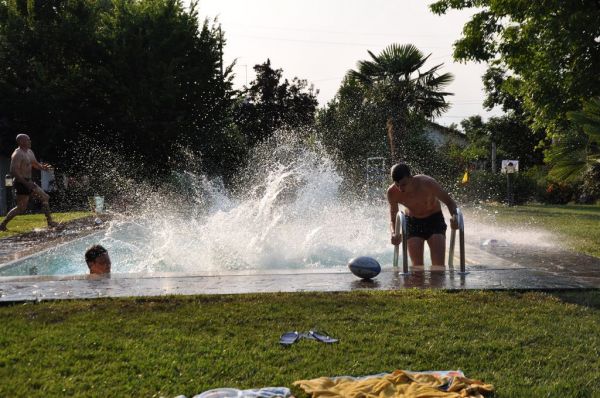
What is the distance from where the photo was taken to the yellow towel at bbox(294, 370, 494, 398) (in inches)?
129

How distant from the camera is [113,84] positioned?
24.4 meters

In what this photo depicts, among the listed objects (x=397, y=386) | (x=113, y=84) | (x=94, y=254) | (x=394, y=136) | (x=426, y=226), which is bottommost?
(x=397, y=386)

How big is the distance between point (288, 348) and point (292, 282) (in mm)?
2305

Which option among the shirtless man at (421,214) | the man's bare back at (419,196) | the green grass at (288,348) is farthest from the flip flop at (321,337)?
the man's bare back at (419,196)

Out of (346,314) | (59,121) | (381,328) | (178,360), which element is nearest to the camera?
(178,360)

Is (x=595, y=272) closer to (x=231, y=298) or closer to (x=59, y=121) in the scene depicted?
(x=231, y=298)

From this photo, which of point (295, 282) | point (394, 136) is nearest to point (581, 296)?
point (295, 282)

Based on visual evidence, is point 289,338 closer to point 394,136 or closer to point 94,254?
point 94,254

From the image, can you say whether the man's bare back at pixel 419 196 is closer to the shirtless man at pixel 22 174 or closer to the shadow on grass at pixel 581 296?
the shadow on grass at pixel 581 296

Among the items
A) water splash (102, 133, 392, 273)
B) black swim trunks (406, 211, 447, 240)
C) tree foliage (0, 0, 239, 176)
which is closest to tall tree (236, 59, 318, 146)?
tree foliage (0, 0, 239, 176)

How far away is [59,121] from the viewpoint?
25.0 meters

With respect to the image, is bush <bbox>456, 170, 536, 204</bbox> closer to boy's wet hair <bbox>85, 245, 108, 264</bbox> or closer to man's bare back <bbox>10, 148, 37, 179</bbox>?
man's bare back <bbox>10, 148, 37, 179</bbox>

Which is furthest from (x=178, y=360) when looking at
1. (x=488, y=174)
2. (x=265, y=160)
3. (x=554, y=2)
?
(x=488, y=174)

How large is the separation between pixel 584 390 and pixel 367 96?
23916 millimetres
